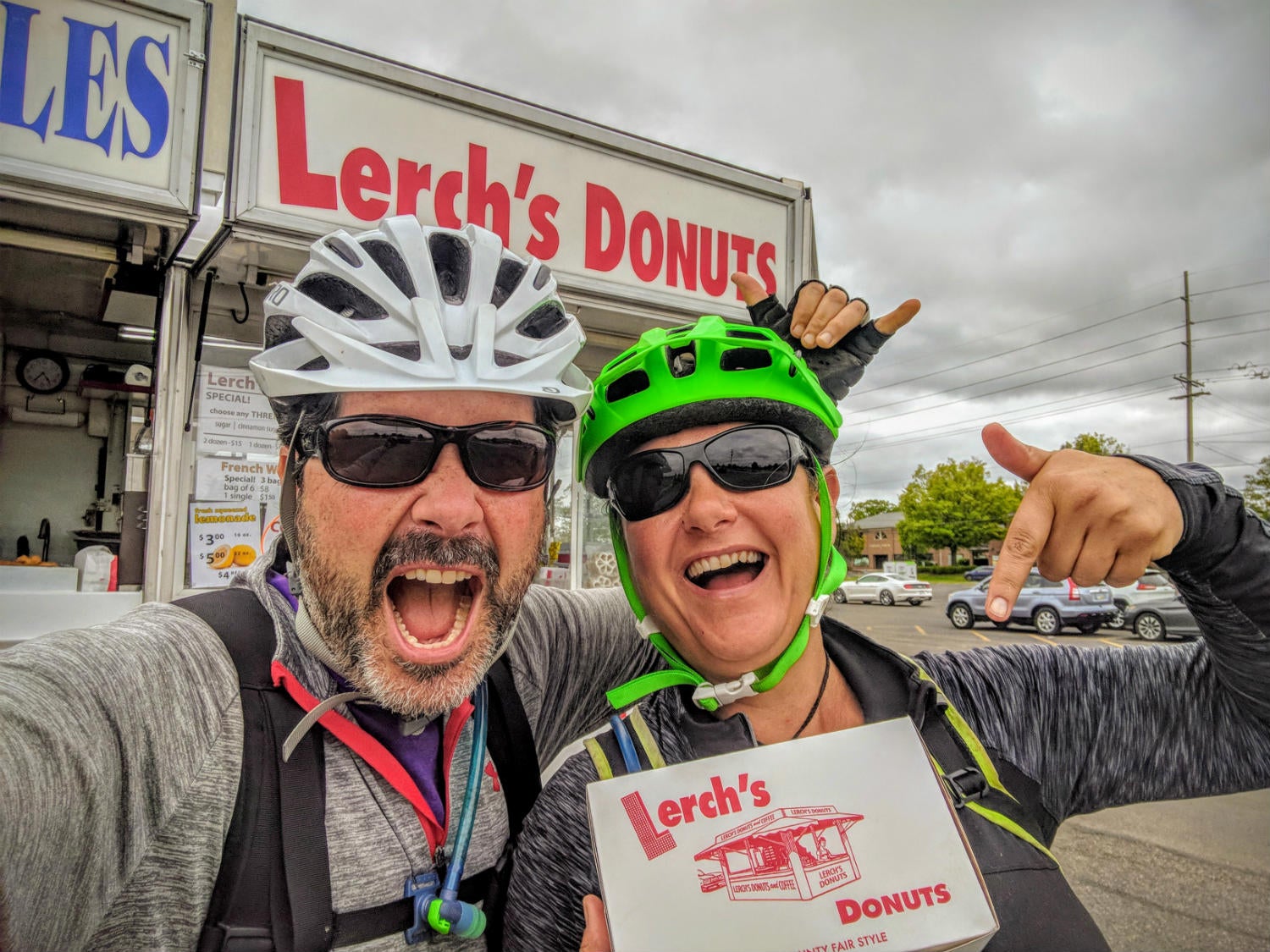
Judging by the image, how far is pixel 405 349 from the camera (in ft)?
5.63

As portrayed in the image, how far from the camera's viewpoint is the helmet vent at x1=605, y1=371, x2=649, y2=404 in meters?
1.90

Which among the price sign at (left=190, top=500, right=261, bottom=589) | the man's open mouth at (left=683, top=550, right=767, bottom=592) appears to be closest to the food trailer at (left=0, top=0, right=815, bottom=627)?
the price sign at (left=190, top=500, right=261, bottom=589)

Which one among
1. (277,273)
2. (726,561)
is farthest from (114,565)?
(726,561)

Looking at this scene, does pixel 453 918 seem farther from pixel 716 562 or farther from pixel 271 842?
pixel 716 562

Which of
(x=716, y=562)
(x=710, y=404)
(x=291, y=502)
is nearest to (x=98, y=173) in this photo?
(x=291, y=502)

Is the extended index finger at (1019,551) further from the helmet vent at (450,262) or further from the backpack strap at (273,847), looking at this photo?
the helmet vent at (450,262)

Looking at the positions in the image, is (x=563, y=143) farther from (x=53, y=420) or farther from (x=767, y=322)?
(x=53, y=420)

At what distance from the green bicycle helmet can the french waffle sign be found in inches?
12.4

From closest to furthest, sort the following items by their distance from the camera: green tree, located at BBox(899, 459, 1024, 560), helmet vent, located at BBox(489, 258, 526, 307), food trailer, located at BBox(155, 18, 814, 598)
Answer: helmet vent, located at BBox(489, 258, 526, 307), food trailer, located at BBox(155, 18, 814, 598), green tree, located at BBox(899, 459, 1024, 560)

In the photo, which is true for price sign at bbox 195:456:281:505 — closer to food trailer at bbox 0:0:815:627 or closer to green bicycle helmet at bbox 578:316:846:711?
food trailer at bbox 0:0:815:627

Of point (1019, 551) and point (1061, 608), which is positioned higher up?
point (1019, 551)

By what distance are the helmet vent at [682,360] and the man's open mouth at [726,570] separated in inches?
19.3

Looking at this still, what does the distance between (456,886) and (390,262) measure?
4.94ft

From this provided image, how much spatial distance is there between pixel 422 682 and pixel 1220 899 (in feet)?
18.5
